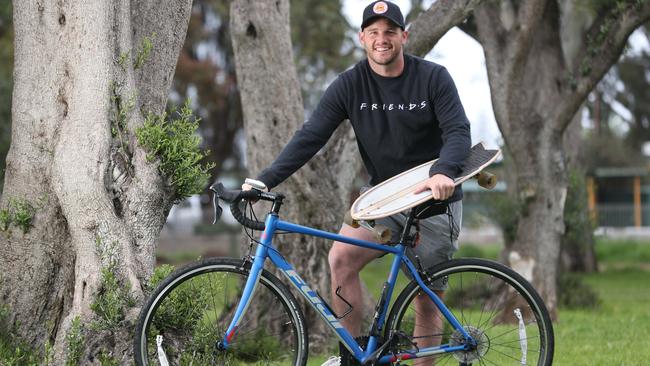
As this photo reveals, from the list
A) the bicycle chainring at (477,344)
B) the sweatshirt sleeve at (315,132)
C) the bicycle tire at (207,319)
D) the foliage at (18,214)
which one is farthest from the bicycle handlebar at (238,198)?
the foliage at (18,214)

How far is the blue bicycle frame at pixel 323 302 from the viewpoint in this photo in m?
5.21

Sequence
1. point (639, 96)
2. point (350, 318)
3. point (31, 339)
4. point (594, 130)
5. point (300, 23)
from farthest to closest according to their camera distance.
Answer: point (594, 130) < point (639, 96) < point (300, 23) < point (31, 339) < point (350, 318)

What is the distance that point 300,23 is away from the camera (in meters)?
30.3

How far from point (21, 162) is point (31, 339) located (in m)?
1.00

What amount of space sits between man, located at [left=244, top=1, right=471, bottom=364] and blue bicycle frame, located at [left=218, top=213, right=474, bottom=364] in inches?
4.8

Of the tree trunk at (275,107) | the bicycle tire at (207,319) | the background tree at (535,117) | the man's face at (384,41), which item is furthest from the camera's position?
the background tree at (535,117)

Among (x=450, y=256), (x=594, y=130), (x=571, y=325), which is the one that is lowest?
(x=571, y=325)

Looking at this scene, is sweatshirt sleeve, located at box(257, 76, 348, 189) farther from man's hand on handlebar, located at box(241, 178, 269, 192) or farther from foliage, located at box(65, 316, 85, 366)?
foliage, located at box(65, 316, 85, 366)

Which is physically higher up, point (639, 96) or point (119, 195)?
point (639, 96)

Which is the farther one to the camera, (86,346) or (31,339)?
(31,339)

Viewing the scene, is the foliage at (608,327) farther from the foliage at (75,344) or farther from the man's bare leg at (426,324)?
the foliage at (75,344)

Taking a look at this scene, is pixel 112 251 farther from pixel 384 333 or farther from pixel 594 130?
pixel 594 130

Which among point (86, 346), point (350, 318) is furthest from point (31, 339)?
Result: point (350, 318)

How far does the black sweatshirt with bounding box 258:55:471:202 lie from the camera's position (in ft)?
18.0
